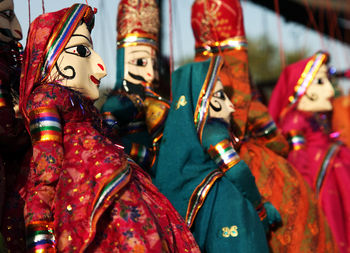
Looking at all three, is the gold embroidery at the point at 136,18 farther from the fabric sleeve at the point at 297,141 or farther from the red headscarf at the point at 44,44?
the fabric sleeve at the point at 297,141

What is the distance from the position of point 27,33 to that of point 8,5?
11cm

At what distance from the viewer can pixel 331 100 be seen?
296 centimetres

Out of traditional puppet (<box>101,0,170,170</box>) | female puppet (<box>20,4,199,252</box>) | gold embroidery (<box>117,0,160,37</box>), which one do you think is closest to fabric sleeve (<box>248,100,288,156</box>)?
traditional puppet (<box>101,0,170,170</box>)

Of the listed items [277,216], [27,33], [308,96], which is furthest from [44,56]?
[308,96]

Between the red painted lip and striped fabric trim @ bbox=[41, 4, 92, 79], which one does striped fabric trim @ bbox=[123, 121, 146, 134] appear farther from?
striped fabric trim @ bbox=[41, 4, 92, 79]

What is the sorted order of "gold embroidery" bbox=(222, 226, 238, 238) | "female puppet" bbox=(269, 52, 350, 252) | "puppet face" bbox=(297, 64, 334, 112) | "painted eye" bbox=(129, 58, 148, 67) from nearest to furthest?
"gold embroidery" bbox=(222, 226, 238, 238) < "painted eye" bbox=(129, 58, 148, 67) < "female puppet" bbox=(269, 52, 350, 252) < "puppet face" bbox=(297, 64, 334, 112)

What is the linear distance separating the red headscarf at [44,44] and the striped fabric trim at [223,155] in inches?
27.1

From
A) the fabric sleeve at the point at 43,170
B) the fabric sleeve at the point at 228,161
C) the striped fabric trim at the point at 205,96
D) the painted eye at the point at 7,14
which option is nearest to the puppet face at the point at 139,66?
the striped fabric trim at the point at 205,96

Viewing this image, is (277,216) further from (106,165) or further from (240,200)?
(106,165)

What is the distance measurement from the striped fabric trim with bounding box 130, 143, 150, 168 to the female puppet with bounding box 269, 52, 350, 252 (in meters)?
0.96

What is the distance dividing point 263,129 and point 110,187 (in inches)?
47.9

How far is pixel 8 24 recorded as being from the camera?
1.78 meters

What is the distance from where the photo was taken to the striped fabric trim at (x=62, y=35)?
170 centimetres

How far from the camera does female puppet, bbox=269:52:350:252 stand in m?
2.73
